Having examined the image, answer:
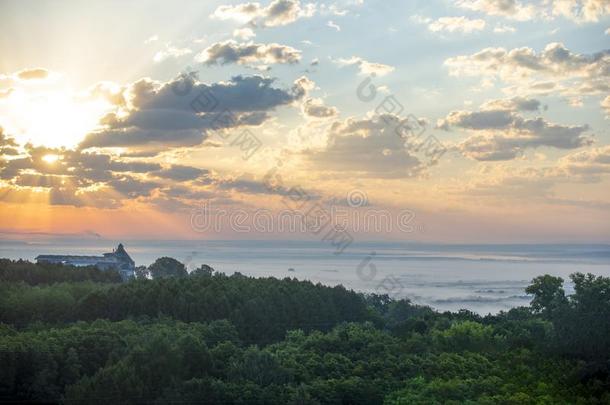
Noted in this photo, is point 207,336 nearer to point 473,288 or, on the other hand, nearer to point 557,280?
point 557,280

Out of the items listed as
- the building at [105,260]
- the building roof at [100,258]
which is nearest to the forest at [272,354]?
the building at [105,260]

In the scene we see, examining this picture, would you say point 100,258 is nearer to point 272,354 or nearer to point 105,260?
point 105,260

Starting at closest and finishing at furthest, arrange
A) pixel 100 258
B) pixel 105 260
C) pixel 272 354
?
1. pixel 272 354
2. pixel 105 260
3. pixel 100 258

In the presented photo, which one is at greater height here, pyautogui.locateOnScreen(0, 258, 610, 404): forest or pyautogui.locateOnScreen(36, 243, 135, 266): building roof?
pyautogui.locateOnScreen(36, 243, 135, 266): building roof

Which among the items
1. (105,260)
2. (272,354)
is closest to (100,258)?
(105,260)

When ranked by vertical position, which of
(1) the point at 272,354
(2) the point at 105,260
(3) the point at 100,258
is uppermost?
(3) the point at 100,258

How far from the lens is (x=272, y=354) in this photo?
28.1 m

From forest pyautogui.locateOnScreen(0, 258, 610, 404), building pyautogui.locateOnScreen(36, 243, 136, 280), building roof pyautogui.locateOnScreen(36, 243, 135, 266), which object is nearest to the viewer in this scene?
forest pyautogui.locateOnScreen(0, 258, 610, 404)

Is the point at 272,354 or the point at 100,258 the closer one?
the point at 272,354

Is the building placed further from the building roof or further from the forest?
the forest

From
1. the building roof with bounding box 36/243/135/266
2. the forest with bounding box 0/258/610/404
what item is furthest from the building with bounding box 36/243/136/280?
the forest with bounding box 0/258/610/404

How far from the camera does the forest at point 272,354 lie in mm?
24922

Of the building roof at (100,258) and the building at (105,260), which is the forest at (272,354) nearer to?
the building at (105,260)

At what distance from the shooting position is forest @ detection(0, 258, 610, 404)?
24922mm
